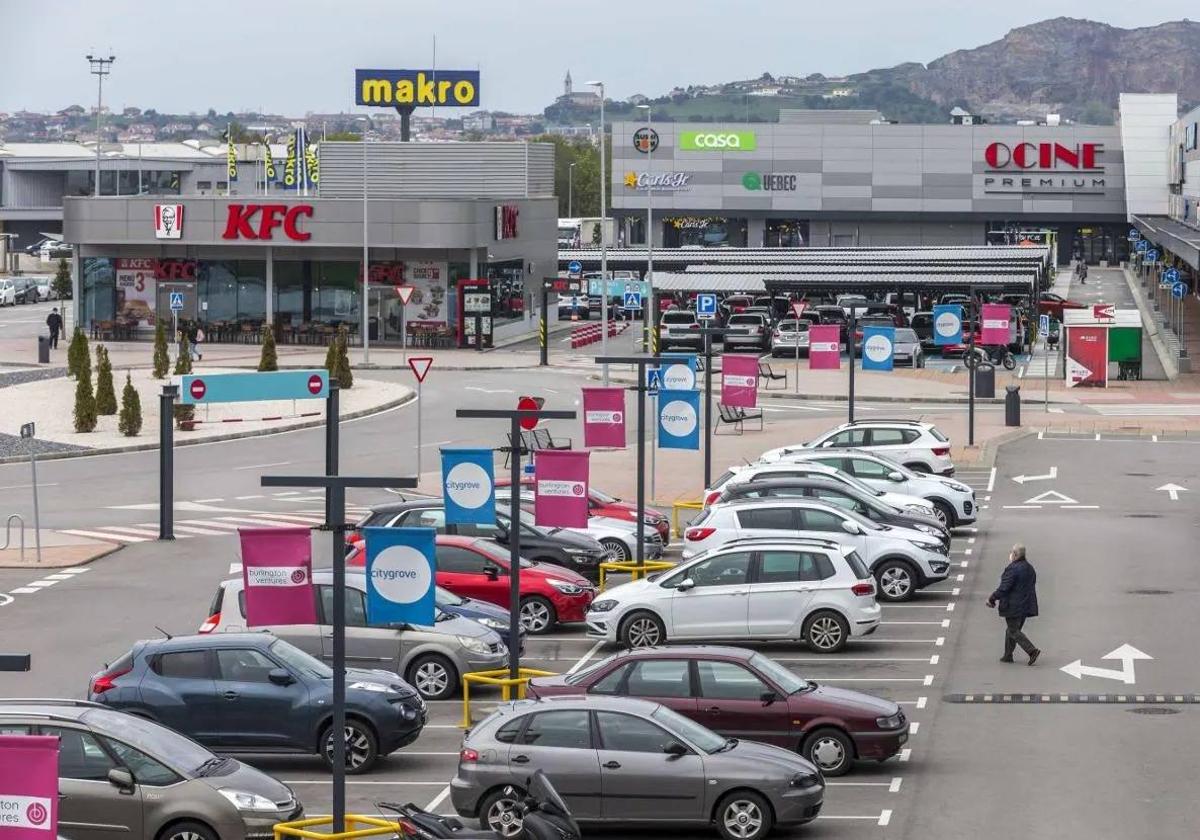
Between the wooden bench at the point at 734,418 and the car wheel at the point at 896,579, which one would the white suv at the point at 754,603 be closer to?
the car wheel at the point at 896,579

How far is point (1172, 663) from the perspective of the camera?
24562mm

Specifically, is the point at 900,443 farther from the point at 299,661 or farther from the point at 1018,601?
the point at 299,661

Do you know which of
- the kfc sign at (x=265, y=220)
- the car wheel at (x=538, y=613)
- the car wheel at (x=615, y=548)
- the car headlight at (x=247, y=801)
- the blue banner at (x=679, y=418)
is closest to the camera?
the car headlight at (x=247, y=801)

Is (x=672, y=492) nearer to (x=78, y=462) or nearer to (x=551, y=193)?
(x=78, y=462)

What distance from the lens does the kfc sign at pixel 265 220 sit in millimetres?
79812

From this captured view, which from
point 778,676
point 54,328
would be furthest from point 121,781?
point 54,328

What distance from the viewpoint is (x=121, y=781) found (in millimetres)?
16328

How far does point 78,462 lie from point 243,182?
133397 millimetres

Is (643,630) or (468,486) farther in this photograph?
(643,630)

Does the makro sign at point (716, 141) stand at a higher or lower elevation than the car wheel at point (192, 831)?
higher

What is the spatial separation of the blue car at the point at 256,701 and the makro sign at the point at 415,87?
7723 centimetres

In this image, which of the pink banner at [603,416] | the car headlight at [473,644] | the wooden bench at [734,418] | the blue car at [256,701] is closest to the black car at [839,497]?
the pink banner at [603,416]

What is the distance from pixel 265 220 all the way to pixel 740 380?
4135cm

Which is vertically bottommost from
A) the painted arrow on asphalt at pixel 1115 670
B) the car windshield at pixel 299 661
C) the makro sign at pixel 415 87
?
the painted arrow on asphalt at pixel 1115 670
